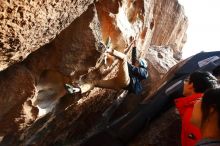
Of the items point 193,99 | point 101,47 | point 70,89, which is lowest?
point 193,99

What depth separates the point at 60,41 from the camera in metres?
4.16

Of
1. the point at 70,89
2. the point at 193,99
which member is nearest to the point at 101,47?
the point at 70,89

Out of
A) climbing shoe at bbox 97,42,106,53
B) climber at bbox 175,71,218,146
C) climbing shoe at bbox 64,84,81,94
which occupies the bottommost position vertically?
climber at bbox 175,71,218,146

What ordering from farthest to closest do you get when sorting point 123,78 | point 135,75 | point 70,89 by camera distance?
1. point 135,75
2. point 123,78
3. point 70,89

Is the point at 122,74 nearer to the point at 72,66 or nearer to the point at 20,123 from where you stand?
the point at 72,66

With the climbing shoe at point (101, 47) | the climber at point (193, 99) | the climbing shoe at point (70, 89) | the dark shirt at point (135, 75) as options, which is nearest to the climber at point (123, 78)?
the dark shirt at point (135, 75)

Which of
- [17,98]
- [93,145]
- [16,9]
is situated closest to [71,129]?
[93,145]

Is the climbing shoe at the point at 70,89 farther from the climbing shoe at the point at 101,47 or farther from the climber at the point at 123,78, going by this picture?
the climbing shoe at the point at 101,47

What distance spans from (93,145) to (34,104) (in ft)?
7.31

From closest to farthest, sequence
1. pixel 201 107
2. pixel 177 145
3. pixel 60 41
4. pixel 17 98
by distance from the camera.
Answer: pixel 201 107
pixel 17 98
pixel 60 41
pixel 177 145

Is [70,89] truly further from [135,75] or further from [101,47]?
[135,75]

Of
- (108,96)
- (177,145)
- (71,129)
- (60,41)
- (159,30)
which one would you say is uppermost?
(159,30)

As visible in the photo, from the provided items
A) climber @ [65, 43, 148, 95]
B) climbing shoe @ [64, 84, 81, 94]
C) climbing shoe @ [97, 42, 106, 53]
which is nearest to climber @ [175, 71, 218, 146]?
climber @ [65, 43, 148, 95]

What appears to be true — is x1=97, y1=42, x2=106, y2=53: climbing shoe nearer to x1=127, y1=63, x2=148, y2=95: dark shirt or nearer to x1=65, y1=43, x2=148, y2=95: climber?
x1=65, y1=43, x2=148, y2=95: climber
